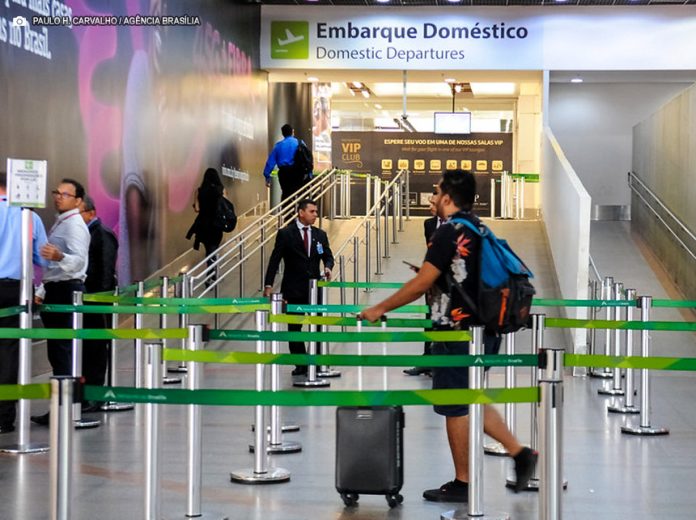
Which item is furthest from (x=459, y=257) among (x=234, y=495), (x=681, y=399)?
(x=681, y=399)

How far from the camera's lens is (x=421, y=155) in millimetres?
27547

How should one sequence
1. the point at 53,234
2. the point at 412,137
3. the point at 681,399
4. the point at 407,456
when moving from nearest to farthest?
the point at 407,456 → the point at 53,234 → the point at 681,399 → the point at 412,137

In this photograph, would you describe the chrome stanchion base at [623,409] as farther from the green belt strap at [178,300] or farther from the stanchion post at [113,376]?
the stanchion post at [113,376]

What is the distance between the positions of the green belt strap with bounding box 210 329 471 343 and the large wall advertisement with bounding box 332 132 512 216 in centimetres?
2113

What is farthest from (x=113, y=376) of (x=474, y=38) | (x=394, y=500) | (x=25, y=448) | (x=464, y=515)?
(x=474, y=38)

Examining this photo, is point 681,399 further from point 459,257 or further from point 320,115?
point 320,115

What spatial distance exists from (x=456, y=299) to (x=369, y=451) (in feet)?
2.73

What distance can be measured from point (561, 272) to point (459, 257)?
30.7 feet

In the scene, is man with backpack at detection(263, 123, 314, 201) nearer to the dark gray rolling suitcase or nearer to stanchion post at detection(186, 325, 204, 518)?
the dark gray rolling suitcase

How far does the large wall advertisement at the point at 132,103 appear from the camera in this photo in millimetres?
11086

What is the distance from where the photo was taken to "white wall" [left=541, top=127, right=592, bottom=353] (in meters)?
12.5

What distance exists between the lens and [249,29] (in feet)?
67.6

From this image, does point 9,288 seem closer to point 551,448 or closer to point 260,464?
point 260,464

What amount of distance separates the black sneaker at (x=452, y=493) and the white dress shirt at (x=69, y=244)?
3.46 m
